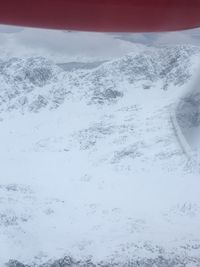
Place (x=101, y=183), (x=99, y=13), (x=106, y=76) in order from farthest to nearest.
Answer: (x=106, y=76) < (x=101, y=183) < (x=99, y=13)

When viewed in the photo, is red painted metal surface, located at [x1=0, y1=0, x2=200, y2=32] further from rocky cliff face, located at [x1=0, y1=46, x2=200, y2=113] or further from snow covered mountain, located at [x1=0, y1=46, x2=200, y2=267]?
rocky cliff face, located at [x1=0, y1=46, x2=200, y2=113]

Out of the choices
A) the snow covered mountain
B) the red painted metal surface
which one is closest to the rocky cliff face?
the snow covered mountain

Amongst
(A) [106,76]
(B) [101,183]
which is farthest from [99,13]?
(A) [106,76]

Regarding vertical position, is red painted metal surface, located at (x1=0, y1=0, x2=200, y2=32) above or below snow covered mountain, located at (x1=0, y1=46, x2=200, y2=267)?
above

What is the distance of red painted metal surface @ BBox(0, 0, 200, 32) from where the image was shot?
0.51m

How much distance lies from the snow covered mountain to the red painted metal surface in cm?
171

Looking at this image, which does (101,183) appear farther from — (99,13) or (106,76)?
(99,13)

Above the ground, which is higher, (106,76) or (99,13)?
(99,13)

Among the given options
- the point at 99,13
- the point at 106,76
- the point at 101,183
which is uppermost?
the point at 99,13

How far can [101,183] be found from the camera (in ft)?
7.70

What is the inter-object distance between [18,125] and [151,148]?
36.0 inches

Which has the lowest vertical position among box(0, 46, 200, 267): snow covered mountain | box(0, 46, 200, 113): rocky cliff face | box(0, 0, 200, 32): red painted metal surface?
box(0, 46, 200, 267): snow covered mountain

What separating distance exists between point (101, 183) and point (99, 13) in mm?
1872

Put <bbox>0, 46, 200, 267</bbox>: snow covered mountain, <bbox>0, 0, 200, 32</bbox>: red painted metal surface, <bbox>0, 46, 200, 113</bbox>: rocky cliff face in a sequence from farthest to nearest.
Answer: <bbox>0, 46, 200, 113</bbox>: rocky cliff face, <bbox>0, 46, 200, 267</bbox>: snow covered mountain, <bbox>0, 0, 200, 32</bbox>: red painted metal surface
